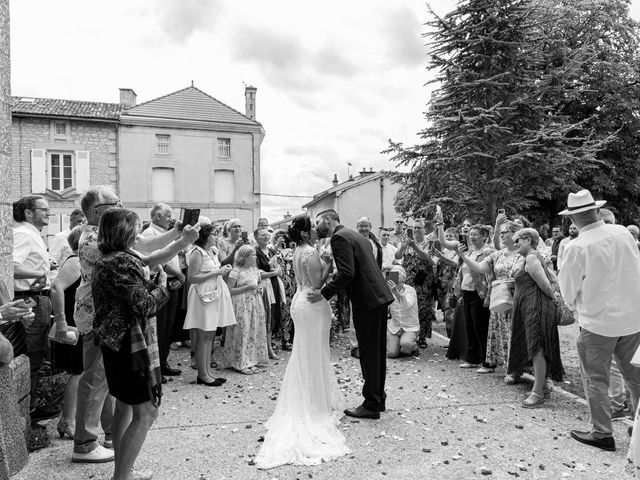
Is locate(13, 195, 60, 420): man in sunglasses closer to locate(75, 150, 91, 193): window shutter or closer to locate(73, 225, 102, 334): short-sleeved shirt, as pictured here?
locate(73, 225, 102, 334): short-sleeved shirt

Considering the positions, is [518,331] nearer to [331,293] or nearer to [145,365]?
[331,293]

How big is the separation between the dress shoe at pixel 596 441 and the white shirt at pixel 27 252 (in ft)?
16.7

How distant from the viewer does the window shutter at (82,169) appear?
2759 centimetres

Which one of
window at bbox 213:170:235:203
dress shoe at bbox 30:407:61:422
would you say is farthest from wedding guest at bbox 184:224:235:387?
window at bbox 213:170:235:203

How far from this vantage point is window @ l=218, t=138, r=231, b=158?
30.5 m

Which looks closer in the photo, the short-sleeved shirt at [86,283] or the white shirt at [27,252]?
the short-sleeved shirt at [86,283]

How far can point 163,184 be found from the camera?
29.7 metres

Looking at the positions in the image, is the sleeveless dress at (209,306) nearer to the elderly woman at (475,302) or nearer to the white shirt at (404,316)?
the white shirt at (404,316)

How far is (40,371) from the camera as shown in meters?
4.63

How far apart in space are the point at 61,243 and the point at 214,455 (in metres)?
3.90

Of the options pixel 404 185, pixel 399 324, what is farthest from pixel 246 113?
pixel 399 324

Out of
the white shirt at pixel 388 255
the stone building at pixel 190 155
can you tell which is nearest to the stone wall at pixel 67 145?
the stone building at pixel 190 155

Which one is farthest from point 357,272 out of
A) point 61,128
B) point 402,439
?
point 61,128

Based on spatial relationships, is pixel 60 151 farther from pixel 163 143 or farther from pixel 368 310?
pixel 368 310
